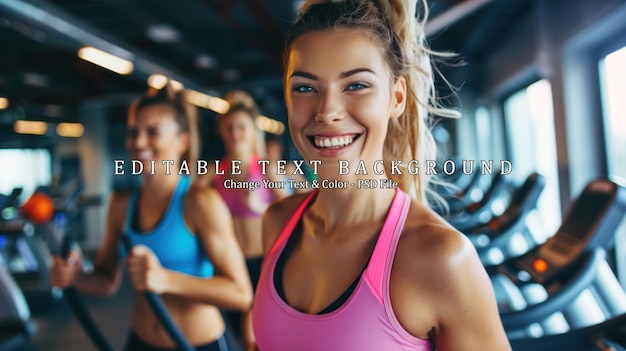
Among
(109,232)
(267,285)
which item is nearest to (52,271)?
(109,232)

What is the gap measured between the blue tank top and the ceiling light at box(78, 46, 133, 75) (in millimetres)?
4144

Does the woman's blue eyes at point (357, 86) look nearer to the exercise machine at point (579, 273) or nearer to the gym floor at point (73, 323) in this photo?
the exercise machine at point (579, 273)

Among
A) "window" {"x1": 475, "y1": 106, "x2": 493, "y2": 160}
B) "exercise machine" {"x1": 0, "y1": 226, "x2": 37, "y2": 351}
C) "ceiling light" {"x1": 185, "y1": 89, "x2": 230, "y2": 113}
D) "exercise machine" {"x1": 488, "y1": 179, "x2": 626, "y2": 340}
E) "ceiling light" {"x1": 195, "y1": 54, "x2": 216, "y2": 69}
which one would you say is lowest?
"exercise machine" {"x1": 0, "y1": 226, "x2": 37, "y2": 351}

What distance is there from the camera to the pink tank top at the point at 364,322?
31.9 inches

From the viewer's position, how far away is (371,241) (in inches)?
36.1

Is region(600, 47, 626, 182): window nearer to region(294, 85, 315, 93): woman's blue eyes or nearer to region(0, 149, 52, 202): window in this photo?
region(294, 85, 315, 93): woman's blue eyes

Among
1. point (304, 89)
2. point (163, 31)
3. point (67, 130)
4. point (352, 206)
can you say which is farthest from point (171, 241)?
point (67, 130)

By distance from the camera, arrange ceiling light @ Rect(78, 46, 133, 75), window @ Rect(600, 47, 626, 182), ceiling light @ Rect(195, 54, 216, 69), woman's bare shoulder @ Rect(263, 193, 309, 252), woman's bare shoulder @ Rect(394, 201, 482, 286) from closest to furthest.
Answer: woman's bare shoulder @ Rect(394, 201, 482, 286)
woman's bare shoulder @ Rect(263, 193, 309, 252)
window @ Rect(600, 47, 626, 182)
ceiling light @ Rect(78, 46, 133, 75)
ceiling light @ Rect(195, 54, 216, 69)

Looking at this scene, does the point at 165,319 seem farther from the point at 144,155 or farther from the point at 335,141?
the point at 335,141

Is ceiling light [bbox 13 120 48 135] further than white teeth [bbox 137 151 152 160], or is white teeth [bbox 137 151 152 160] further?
ceiling light [bbox 13 120 48 135]

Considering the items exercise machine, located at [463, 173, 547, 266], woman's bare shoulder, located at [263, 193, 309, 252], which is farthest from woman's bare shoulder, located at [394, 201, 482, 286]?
exercise machine, located at [463, 173, 547, 266]

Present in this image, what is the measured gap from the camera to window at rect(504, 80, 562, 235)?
4031mm

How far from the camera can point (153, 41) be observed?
30.2 feet

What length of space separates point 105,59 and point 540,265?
5.32 meters
